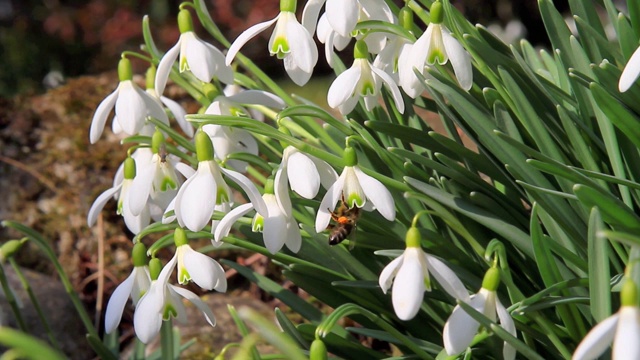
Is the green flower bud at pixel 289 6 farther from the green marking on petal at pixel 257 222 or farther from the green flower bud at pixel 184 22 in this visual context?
the green marking on petal at pixel 257 222

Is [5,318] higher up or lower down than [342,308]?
lower down

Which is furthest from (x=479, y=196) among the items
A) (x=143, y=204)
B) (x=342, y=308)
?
(x=143, y=204)

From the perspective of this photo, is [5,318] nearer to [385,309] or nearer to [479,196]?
[385,309]

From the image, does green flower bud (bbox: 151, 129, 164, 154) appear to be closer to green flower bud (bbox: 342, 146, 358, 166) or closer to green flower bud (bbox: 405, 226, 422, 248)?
green flower bud (bbox: 342, 146, 358, 166)

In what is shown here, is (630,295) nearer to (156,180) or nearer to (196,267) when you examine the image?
(196,267)

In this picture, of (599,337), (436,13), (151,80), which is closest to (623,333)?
(599,337)

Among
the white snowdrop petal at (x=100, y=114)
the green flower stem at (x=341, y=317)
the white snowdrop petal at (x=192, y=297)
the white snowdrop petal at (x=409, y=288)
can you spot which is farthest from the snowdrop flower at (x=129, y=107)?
the white snowdrop petal at (x=409, y=288)

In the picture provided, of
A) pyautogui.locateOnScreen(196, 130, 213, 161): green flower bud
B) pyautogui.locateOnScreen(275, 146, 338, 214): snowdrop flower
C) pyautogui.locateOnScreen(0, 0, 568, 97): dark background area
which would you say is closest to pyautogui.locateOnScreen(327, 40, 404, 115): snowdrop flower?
pyautogui.locateOnScreen(275, 146, 338, 214): snowdrop flower
